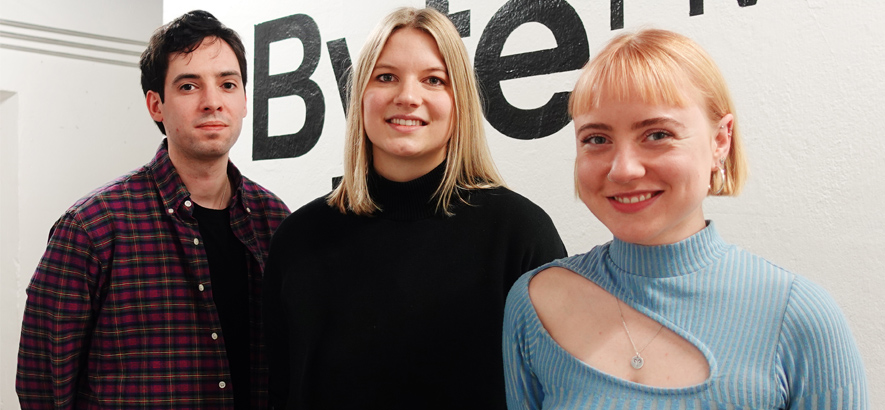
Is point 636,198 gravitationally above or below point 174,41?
below

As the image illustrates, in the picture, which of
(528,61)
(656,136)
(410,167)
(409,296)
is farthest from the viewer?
(528,61)

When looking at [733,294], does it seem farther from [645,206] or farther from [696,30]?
[696,30]

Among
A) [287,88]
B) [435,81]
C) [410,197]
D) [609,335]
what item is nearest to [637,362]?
[609,335]

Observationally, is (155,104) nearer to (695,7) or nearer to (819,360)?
(695,7)

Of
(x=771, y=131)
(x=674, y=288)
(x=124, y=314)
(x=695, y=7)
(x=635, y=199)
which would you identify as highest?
(x=695, y=7)

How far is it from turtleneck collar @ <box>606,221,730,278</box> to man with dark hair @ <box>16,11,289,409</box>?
3.72 ft

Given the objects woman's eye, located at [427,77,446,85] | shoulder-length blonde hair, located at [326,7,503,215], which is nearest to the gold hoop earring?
shoulder-length blonde hair, located at [326,7,503,215]

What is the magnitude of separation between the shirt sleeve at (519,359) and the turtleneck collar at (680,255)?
21cm

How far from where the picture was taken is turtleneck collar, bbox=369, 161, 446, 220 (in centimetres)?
158

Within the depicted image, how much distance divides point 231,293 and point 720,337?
131 cm

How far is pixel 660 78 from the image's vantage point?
1080 millimetres

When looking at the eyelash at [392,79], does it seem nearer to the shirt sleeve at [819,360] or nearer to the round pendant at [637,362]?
the round pendant at [637,362]

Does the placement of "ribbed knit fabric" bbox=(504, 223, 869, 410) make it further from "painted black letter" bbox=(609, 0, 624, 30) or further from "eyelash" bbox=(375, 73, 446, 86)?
"painted black letter" bbox=(609, 0, 624, 30)

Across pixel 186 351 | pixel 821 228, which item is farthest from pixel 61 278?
pixel 821 228
